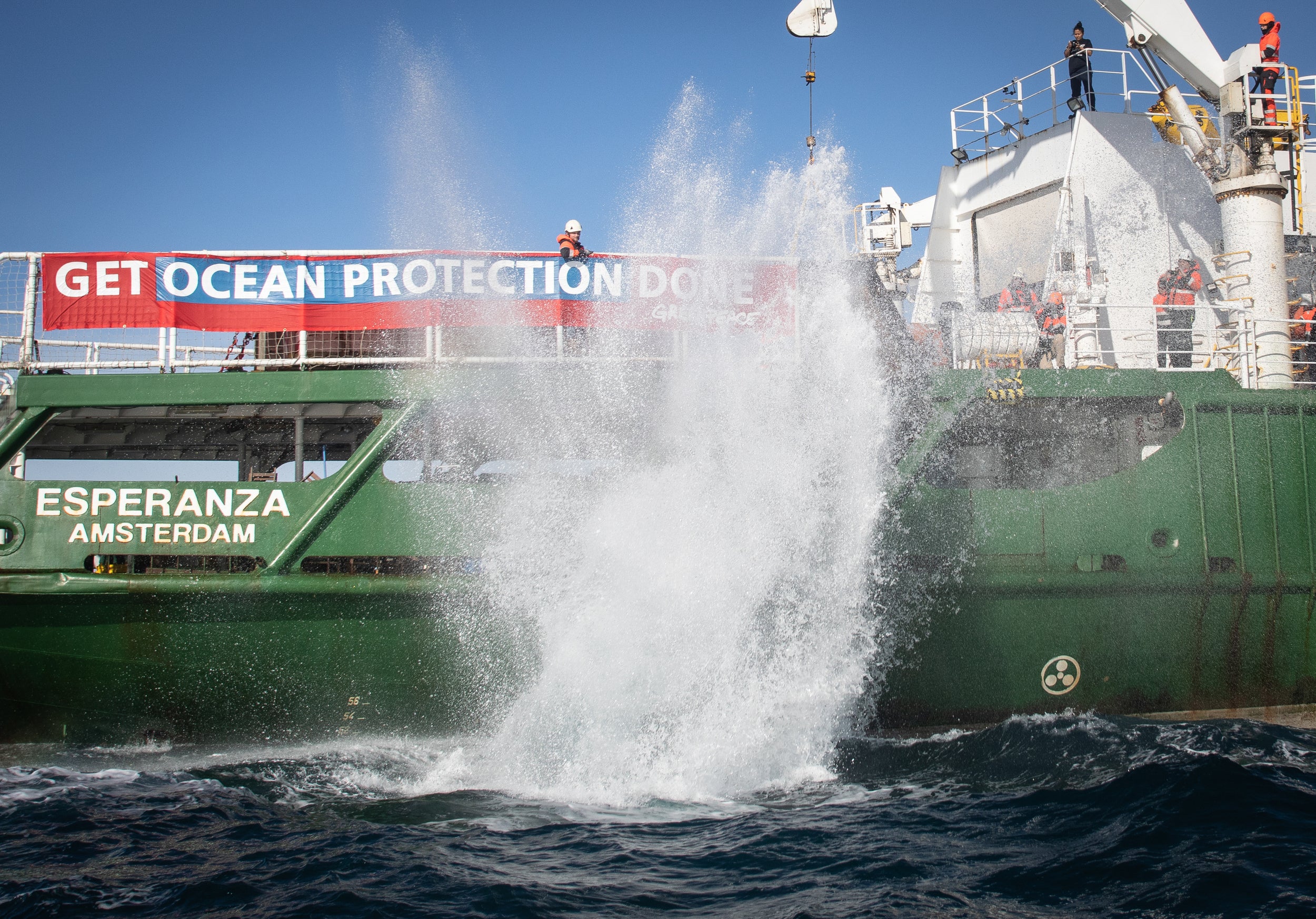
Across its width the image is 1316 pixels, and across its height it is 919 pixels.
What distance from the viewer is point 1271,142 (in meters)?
8.34

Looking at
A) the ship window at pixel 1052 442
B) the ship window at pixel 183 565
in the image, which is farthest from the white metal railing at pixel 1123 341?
the ship window at pixel 183 565

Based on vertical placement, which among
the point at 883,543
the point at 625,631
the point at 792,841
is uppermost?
the point at 883,543

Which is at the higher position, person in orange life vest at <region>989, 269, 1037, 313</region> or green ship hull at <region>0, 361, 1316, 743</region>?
person in orange life vest at <region>989, 269, 1037, 313</region>

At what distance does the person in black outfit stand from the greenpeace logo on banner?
4.82 m

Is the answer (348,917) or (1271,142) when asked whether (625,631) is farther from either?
(1271,142)

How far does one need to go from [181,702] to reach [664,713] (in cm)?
339

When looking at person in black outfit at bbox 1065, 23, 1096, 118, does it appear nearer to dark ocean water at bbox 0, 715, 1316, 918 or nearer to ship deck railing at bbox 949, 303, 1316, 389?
ship deck railing at bbox 949, 303, 1316, 389

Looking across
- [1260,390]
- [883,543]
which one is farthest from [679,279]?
[1260,390]

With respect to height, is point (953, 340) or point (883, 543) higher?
point (953, 340)

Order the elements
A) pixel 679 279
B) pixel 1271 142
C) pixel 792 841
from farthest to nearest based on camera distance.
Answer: pixel 1271 142
pixel 679 279
pixel 792 841

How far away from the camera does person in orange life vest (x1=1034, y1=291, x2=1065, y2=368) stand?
799 cm

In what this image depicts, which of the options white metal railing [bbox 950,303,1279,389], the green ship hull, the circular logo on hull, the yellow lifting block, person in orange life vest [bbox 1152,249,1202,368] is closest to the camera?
the green ship hull

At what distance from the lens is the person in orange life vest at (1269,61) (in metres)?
8.36

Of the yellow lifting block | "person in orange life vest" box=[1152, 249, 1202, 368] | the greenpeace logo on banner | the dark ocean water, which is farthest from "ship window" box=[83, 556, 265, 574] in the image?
the yellow lifting block
